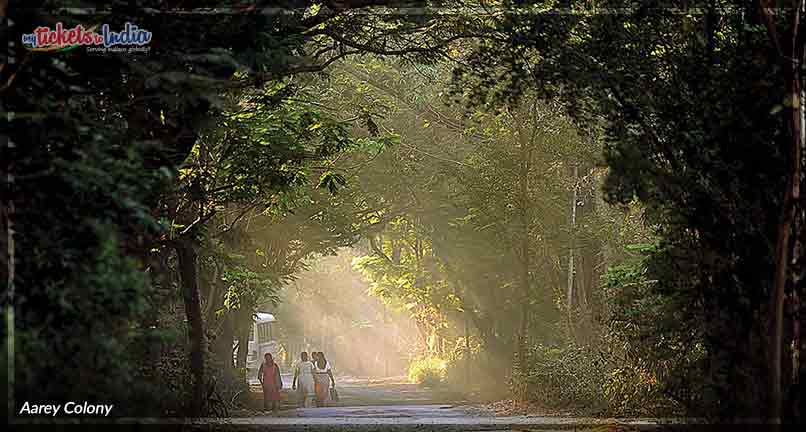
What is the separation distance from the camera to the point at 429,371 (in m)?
42.6

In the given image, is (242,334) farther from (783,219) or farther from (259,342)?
(783,219)

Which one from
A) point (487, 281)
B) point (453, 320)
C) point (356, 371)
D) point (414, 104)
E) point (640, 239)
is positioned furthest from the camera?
point (356, 371)

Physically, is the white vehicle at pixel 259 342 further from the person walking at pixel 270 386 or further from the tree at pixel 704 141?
the tree at pixel 704 141

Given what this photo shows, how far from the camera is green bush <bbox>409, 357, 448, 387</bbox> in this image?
40.8 m

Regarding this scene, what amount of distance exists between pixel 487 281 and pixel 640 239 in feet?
29.1

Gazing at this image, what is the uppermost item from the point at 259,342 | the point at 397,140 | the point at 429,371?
the point at 397,140

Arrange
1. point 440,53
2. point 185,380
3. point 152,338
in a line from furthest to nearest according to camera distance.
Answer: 1. point 185,380
2. point 440,53
3. point 152,338

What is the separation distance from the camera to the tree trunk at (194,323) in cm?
1548

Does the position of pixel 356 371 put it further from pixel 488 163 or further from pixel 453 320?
pixel 488 163

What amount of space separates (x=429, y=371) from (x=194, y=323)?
2763 cm

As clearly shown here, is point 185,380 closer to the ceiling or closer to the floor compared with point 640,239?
closer to the floor

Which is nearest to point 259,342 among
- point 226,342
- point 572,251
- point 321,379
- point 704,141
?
point 321,379

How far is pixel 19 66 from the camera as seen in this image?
8188 millimetres

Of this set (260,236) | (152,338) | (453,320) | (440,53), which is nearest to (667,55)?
(440,53)
